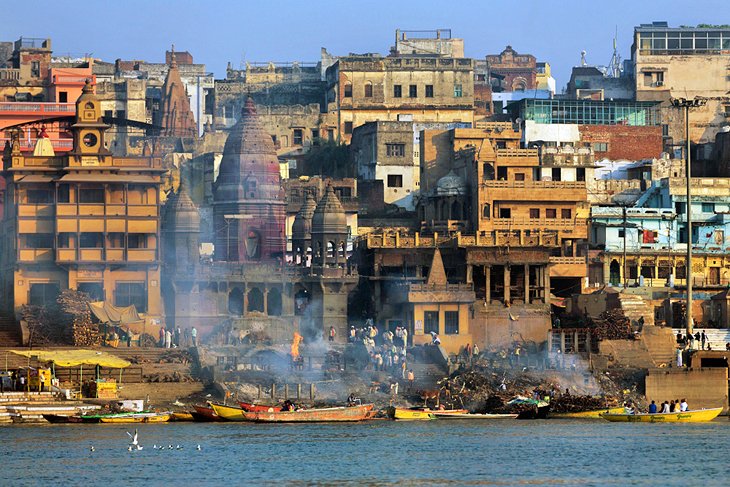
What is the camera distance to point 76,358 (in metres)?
84.9

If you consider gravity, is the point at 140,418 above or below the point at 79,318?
below

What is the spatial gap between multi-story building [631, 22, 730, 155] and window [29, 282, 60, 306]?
4775 centimetres

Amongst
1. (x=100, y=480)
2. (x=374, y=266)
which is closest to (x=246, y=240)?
(x=374, y=266)

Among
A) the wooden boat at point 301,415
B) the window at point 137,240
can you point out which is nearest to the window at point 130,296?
the window at point 137,240

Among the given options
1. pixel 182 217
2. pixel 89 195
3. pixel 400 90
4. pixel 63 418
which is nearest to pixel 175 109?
pixel 400 90

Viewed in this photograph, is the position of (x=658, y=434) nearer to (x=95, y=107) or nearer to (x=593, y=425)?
(x=593, y=425)

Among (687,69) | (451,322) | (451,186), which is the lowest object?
(451,322)

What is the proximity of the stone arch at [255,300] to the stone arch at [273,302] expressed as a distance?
0.35 metres

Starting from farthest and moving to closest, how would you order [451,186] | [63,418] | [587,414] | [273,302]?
[451,186], [273,302], [587,414], [63,418]

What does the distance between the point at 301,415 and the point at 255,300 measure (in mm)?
16483

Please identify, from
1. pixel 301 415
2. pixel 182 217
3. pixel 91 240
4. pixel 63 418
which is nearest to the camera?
pixel 63 418

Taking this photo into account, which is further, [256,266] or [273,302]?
[273,302]

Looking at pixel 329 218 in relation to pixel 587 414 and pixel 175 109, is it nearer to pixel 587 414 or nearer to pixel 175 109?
pixel 587 414

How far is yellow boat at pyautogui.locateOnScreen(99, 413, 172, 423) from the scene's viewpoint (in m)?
80.8
